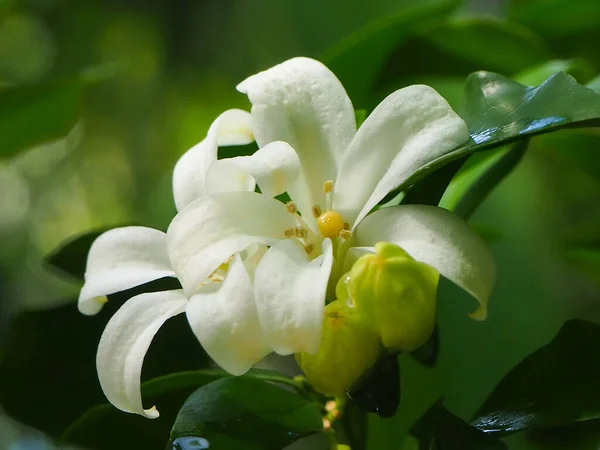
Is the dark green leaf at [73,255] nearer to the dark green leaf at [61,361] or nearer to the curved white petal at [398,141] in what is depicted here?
the dark green leaf at [61,361]

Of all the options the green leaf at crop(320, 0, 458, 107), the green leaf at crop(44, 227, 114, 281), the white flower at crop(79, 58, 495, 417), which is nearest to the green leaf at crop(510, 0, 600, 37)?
the green leaf at crop(320, 0, 458, 107)

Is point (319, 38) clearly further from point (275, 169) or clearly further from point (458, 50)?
point (275, 169)

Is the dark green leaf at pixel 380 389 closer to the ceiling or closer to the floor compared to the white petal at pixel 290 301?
closer to the floor

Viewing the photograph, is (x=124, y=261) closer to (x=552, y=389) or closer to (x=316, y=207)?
(x=316, y=207)

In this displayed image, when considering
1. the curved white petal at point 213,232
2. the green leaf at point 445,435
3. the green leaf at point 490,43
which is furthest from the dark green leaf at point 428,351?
the green leaf at point 490,43

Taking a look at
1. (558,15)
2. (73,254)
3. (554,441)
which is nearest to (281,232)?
(73,254)

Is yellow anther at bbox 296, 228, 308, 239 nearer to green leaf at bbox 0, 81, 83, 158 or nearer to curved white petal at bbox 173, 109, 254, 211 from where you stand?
curved white petal at bbox 173, 109, 254, 211
